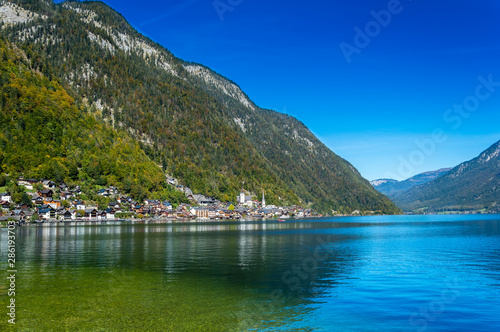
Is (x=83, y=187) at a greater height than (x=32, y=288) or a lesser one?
greater

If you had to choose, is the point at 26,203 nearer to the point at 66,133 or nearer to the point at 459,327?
the point at 66,133

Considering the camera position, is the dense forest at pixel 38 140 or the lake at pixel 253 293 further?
the dense forest at pixel 38 140

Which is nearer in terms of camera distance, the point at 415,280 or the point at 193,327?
the point at 193,327

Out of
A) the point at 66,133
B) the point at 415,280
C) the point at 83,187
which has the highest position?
the point at 66,133

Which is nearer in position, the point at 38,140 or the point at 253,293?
the point at 253,293

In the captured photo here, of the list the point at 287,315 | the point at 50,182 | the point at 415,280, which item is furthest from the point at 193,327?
the point at 50,182

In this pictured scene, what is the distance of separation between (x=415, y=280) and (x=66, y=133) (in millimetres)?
194313

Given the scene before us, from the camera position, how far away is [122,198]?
197 meters

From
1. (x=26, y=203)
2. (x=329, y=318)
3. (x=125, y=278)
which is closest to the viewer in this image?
(x=329, y=318)

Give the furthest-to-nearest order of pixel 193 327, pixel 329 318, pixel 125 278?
1. pixel 125 278
2. pixel 329 318
3. pixel 193 327

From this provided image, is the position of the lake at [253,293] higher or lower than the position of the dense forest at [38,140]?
lower

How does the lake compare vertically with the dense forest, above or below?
below

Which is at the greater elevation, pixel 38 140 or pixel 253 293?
pixel 38 140

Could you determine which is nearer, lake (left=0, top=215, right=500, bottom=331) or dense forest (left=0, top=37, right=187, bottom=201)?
lake (left=0, top=215, right=500, bottom=331)
